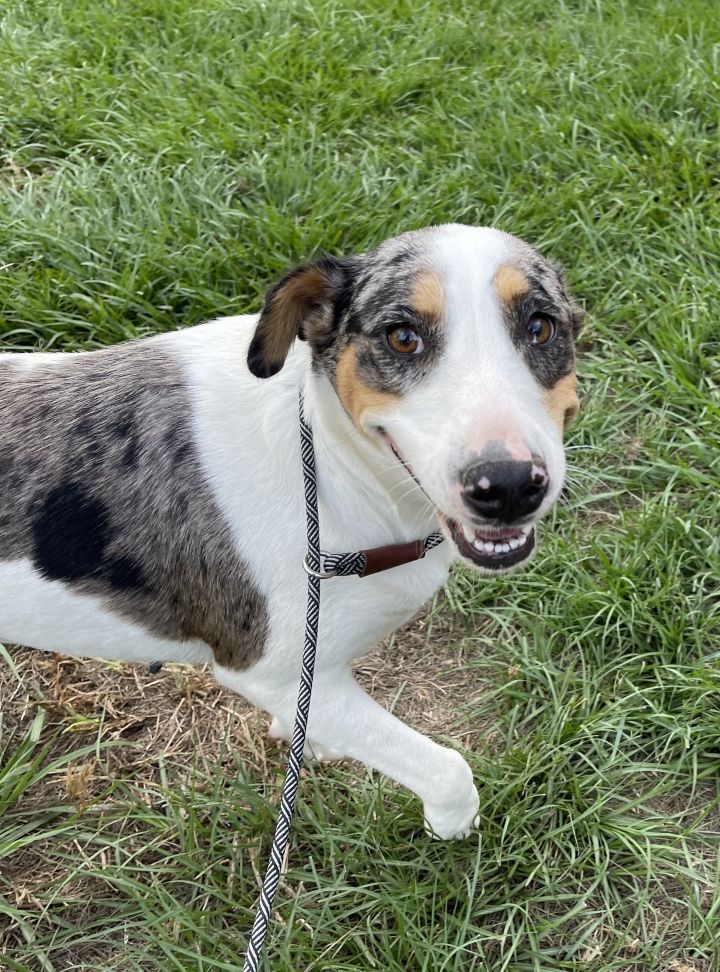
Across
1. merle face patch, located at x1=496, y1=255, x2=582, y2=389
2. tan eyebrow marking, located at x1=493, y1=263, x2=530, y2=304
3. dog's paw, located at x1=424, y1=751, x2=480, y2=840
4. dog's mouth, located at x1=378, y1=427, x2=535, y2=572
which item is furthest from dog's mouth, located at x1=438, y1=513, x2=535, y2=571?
dog's paw, located at x1=424, y1=751, x2=480, y2=840

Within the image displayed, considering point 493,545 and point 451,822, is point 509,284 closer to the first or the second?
point 493,545

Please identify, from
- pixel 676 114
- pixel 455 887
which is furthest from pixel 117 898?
pixel 676 114

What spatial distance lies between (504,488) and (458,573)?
1.73m

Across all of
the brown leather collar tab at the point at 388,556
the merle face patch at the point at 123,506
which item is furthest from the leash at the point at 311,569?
the merle face patch at the point at 123,506

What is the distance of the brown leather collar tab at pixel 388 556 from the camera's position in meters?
2.64

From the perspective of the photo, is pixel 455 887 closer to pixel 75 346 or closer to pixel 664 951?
pixel 664 951

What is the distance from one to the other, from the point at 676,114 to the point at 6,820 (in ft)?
15.9

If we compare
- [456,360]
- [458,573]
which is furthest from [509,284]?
[458,573]

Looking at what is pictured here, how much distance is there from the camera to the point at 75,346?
4.41 metres

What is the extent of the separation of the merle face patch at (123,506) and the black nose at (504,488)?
2.69 feet

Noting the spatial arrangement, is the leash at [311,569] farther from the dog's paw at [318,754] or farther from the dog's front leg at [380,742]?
the dog's paw at [318,754]

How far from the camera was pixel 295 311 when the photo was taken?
266cm

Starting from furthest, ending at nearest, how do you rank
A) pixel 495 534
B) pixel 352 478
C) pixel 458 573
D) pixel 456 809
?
pixel 458 573 → pixel 456 809 → pixel 352 478 → pixel 495 534

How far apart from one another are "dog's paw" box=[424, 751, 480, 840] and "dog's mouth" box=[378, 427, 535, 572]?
706 millimetres
